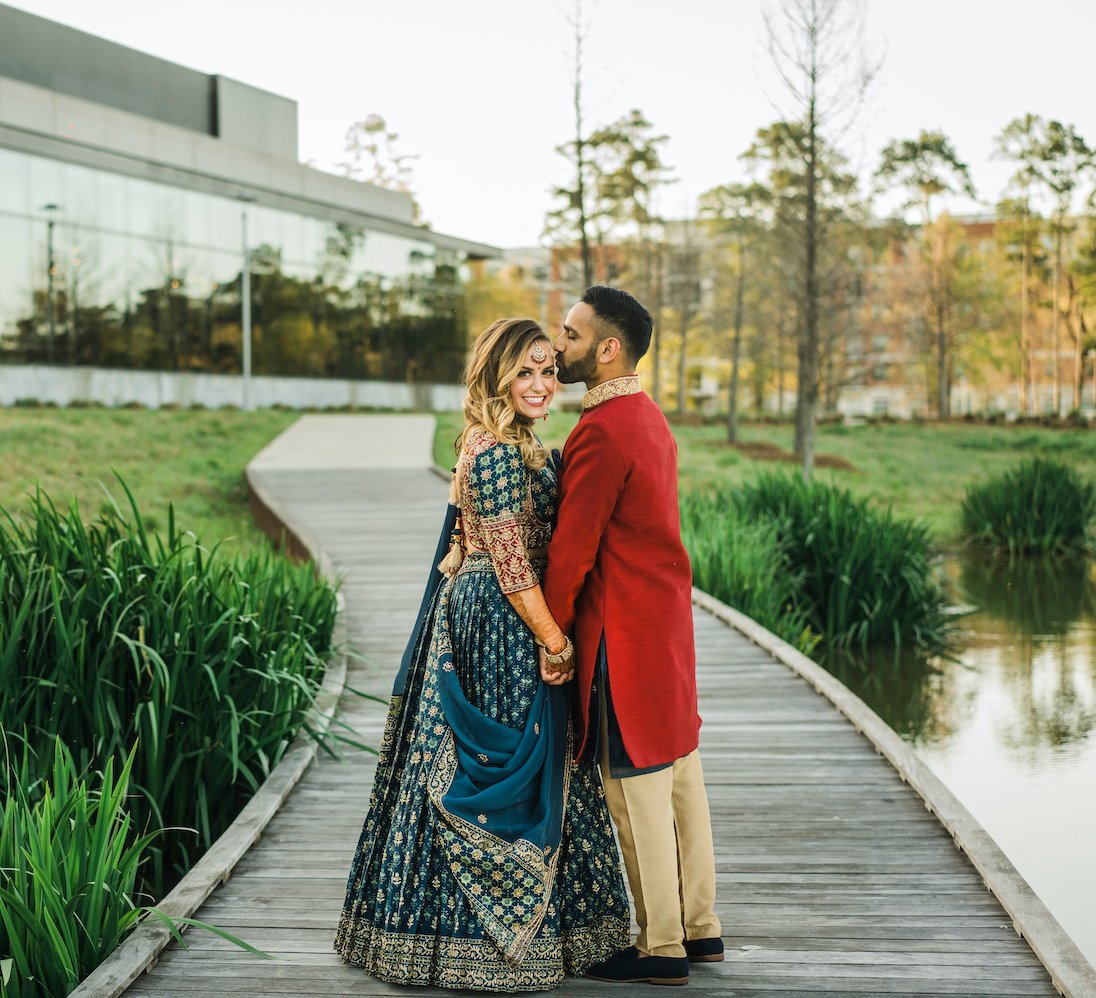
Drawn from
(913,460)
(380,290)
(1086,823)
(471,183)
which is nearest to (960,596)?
(1086,823)

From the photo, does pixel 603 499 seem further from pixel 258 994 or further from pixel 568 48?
pixel 568 48

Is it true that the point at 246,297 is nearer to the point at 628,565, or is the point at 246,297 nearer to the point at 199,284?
the point at 199,284

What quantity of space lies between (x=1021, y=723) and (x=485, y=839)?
616cm

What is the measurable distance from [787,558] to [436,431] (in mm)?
14029

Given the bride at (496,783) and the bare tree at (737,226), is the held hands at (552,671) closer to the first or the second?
the bride at (496,783)

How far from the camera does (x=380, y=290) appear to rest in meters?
33.5

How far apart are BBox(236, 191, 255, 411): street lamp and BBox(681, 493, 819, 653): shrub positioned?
18.8 metres

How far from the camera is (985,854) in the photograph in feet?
12.5

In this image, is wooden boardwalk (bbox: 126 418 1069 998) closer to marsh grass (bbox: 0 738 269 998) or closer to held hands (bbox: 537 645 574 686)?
marsh grass (bbox: 0 738 269 998)

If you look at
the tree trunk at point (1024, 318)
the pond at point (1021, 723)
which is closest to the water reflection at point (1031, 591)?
the pond at point (1021, 723)

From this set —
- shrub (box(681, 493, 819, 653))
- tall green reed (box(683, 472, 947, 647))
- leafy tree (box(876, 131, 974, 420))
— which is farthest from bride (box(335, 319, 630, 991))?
leafy tree (box(876, 131, 974, 420))

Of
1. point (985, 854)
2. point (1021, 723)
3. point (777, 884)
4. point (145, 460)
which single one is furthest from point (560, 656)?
point (145, 460)

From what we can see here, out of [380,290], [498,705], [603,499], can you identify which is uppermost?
[380,290]

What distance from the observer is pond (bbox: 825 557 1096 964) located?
5.71m
